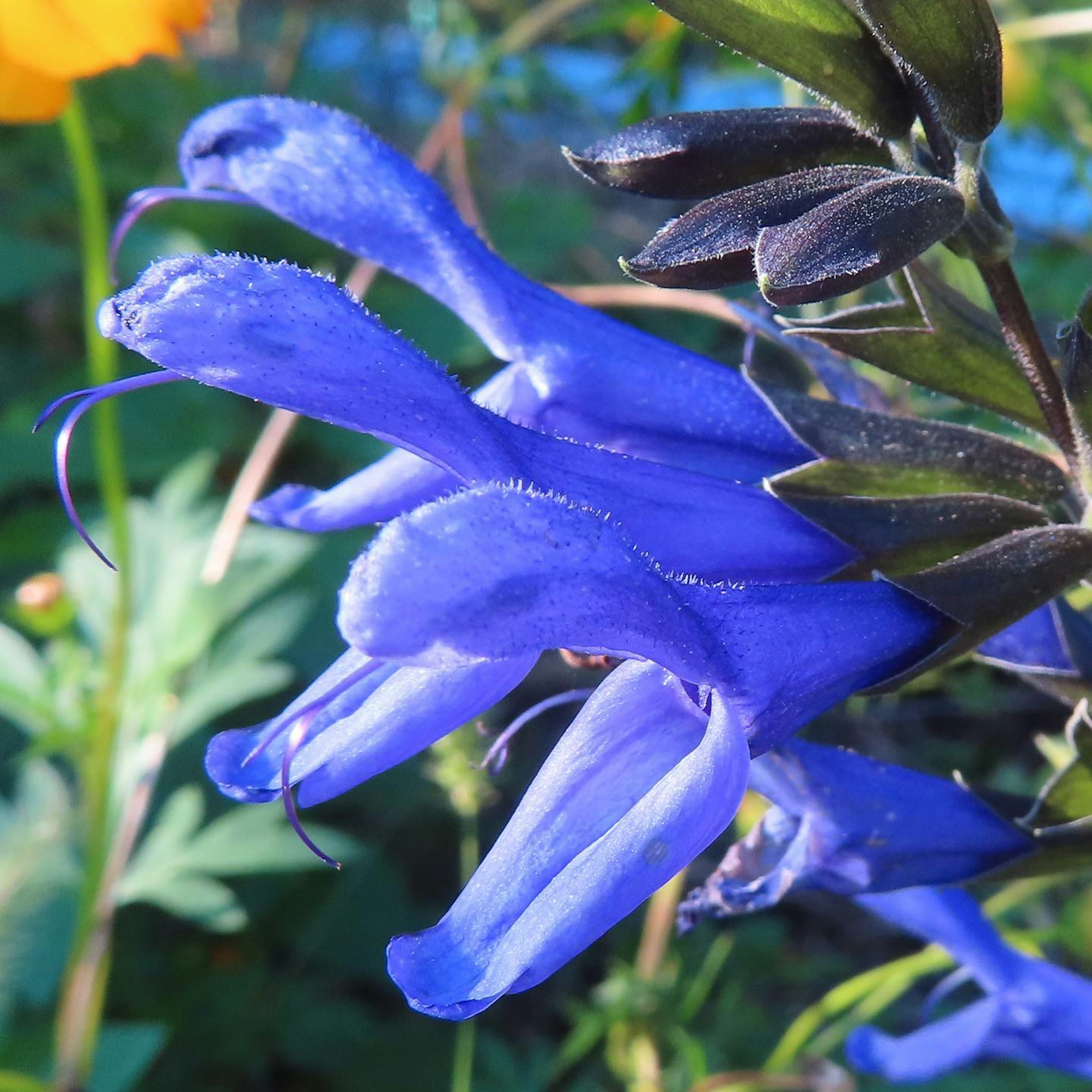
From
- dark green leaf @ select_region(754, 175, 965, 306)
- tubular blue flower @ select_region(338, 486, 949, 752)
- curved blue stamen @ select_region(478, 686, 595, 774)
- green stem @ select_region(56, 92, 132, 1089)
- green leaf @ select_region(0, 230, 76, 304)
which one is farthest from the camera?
green leaf @ select_region(0, 230, 76, 304)

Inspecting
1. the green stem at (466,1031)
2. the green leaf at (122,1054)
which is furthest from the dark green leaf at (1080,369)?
the green leaf at (122,1054)

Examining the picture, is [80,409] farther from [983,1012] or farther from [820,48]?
[983,1012]

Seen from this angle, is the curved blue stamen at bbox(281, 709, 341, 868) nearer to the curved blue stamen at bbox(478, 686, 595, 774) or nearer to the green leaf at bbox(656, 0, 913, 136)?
the curved blue stamen at bbox(478, 686, 595, 774)

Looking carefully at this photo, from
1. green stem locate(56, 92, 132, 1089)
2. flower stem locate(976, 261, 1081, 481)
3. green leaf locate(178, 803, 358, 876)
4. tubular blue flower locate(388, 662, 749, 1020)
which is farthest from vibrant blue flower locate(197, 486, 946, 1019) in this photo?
green leaf locate(178, 803, 358, 876)

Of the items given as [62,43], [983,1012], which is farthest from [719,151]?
[62,43]

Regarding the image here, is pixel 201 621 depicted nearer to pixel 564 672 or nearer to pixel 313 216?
pixel 313 216

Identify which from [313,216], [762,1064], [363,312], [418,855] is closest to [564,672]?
[418,855]

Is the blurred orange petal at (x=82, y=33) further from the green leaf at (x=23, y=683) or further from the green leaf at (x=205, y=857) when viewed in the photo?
the green leaf at (x=205, y=857)
